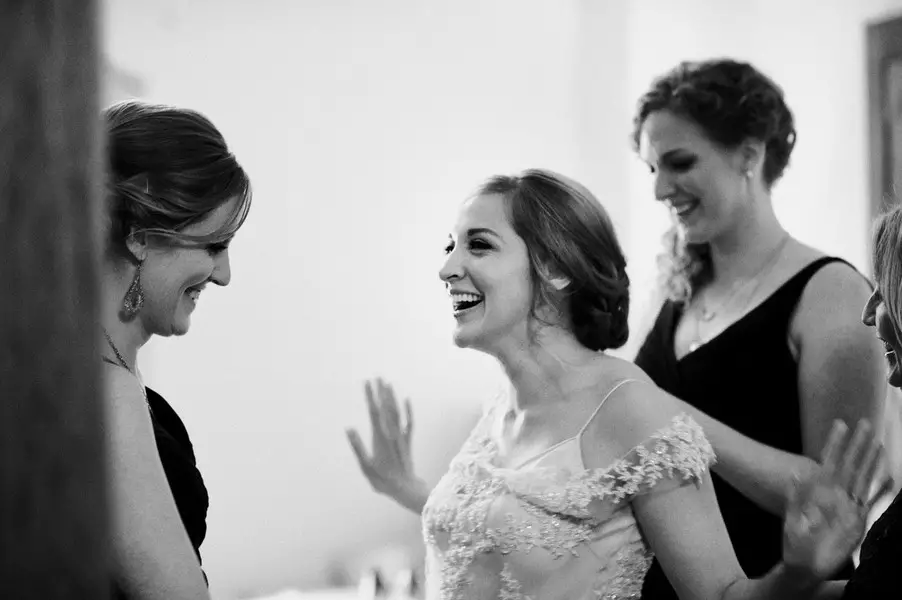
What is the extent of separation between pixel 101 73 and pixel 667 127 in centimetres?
177

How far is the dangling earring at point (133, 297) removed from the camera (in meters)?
1.24

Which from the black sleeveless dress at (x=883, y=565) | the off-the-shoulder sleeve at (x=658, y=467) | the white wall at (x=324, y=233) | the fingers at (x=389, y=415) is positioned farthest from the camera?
the white wall at (x=324, y=233)

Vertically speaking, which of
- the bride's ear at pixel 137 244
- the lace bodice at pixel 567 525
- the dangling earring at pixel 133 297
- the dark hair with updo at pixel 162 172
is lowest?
the lace bodice at pixel 567 525

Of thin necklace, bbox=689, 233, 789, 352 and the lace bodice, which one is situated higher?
thin necklace, bbox=689, 233, 789, 352

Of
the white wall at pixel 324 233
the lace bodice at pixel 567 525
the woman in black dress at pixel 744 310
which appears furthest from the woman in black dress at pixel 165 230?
the white wall at pixel 324 233

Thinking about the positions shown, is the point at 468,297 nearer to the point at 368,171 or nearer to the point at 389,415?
the point at 389,415

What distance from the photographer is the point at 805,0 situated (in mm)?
3492

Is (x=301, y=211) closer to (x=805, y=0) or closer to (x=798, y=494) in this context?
(x=805, y=0)

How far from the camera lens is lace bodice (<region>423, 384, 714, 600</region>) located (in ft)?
4.57

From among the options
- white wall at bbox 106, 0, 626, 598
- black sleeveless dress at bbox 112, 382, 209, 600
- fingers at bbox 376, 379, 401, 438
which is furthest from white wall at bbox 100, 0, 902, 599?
black sleeveless dress at bbox 112, 382, 209, 600

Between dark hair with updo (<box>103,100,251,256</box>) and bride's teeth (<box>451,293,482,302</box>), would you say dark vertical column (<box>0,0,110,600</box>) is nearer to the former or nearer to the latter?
dark hair with updo (<box>103,100,251,256</box>)

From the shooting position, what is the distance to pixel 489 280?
1617mm

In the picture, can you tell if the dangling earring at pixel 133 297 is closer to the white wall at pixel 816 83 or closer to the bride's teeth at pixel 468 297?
the bride's teeth at pixel 468 297

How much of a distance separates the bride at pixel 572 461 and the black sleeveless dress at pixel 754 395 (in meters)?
0.18
